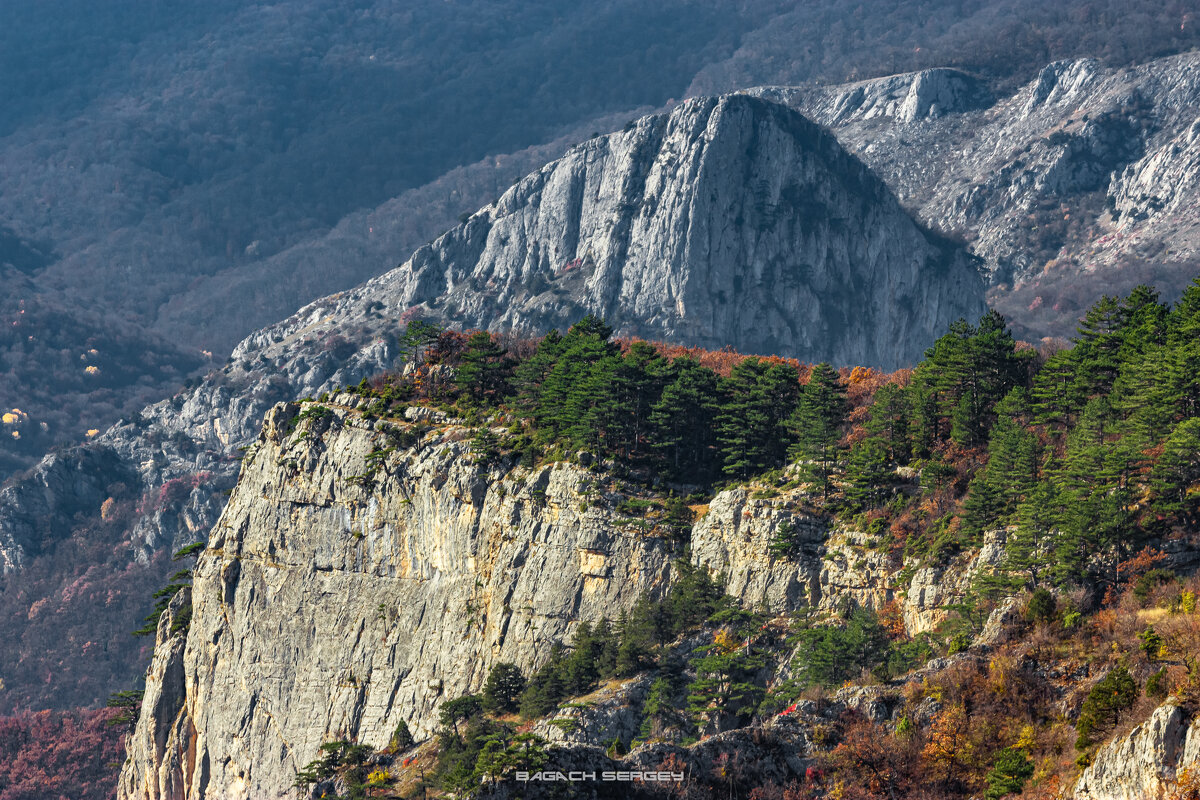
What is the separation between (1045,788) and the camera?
3594 cm

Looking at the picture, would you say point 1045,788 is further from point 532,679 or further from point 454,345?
point 454,345

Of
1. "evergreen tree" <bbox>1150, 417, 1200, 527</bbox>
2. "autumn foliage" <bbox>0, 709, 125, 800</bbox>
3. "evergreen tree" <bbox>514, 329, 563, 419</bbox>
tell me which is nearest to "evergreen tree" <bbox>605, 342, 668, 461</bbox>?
"evergreen tree" <bbox>514, 329, 563, 419</bbox>

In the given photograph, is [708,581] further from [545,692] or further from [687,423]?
[687,423]

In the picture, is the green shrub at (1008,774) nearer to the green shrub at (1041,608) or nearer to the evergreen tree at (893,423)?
the green shrub at (1041,608)

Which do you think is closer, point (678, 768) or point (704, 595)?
point (678, 768)

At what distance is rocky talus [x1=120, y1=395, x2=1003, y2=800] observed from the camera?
61.9 m

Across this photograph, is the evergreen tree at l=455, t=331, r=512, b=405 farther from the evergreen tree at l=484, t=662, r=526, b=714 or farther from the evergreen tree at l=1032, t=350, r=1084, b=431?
the evergreen tree at l=1032, t=350, r=1084, b=431

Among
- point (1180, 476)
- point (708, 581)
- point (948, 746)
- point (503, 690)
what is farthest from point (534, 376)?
point (948, 746)

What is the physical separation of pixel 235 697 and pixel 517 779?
5077 centimetres

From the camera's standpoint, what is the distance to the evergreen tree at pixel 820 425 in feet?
205

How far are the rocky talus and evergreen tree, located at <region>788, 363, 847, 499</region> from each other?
2.31m

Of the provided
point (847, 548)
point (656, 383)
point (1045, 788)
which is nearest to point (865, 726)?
point (1045, 788)

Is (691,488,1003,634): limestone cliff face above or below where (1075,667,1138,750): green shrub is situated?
above

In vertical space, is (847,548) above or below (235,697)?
above
